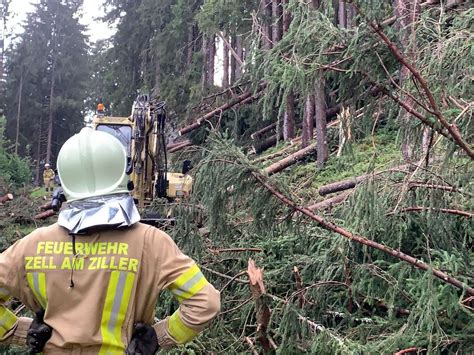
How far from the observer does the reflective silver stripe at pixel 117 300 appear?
180 centimetres

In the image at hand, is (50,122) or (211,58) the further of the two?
(50,122)

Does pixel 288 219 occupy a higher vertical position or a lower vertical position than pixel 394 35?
lower

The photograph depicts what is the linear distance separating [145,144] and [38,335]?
6.70m

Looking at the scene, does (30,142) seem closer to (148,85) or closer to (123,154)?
(148,85)

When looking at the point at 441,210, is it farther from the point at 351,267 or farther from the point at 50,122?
the point at 50,122

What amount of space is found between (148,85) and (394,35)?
65.2 feet

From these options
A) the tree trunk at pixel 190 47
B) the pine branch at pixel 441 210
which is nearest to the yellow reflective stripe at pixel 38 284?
the pine branch at pixel 441 210

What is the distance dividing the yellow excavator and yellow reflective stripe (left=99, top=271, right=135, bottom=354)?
20.1 feet

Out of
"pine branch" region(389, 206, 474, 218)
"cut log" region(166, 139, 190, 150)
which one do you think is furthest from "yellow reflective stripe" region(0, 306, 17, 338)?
"cut log" region(166, 139, 190, 150)

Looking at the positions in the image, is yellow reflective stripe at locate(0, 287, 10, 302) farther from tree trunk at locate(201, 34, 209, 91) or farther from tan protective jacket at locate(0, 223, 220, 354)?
tree trunk at locate(201, 34, 209, 91)

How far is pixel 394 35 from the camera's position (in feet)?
9.07

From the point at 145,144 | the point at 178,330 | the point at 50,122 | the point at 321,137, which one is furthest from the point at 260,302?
the point at 50,122

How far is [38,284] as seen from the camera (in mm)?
1836

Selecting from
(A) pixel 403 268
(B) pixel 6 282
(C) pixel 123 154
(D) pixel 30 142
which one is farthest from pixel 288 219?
(D) pixel 30 142
